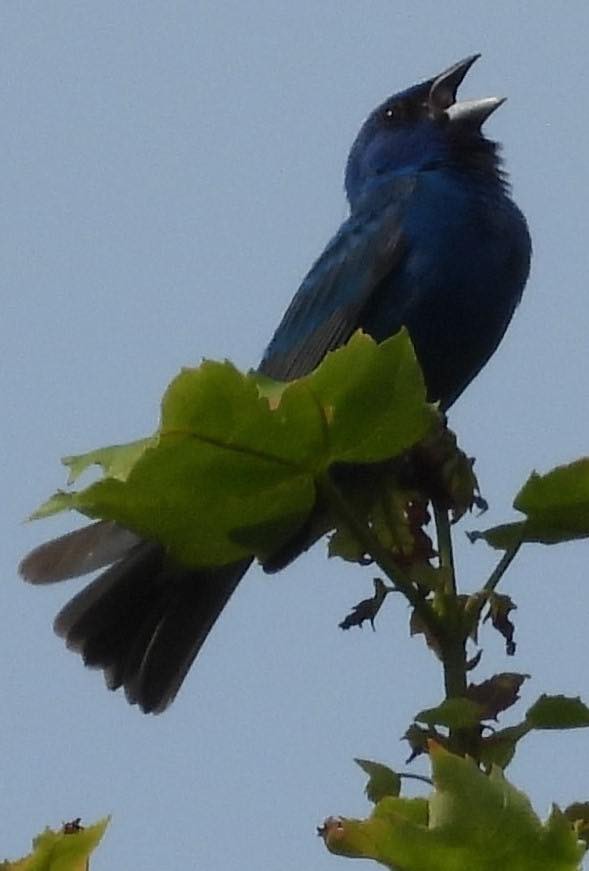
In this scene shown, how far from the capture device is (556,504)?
262 cm

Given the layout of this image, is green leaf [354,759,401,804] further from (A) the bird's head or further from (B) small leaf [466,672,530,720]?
(A) the bird's head

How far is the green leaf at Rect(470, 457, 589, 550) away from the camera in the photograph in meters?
2.62

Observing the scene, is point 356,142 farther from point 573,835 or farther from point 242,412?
point 573,835

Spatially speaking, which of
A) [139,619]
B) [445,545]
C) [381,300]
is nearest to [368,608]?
[445,545]

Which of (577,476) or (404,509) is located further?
(404,509)

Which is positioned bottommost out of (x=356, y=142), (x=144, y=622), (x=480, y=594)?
(x=480, y=594)

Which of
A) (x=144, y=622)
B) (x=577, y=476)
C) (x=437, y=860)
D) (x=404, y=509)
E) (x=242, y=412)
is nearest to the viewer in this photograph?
(x=437, y=860)

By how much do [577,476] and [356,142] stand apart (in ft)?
16.7

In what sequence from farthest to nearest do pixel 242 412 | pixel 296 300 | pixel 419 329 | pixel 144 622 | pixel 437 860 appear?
1. pixel 296 300
2. pixel 419 329
3. pixel 144 622
4. pixel 242 412
5. pixel 437 860

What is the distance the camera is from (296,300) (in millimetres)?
6301

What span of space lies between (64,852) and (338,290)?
422 centimetres

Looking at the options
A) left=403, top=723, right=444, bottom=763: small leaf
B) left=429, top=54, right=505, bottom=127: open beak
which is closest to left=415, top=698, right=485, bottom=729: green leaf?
left=403, top=723, right=444, bottom=763: small leaf

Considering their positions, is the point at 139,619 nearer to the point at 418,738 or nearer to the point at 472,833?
the point at 418,738

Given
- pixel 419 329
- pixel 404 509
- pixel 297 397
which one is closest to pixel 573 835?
pixel 297 397
